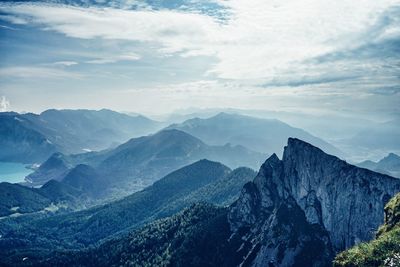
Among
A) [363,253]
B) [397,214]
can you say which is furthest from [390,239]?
[397,214]

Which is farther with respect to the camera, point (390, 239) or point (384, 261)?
point (390, 239)

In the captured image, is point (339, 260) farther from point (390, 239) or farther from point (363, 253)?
point (390, 239)

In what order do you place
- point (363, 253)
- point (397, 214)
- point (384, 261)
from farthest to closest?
1. point (397, 214)
2. point (363, 253)
3. point (384, 261)

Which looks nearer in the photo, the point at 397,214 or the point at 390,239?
the point at 390,239

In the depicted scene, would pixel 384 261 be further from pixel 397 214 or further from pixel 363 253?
pixel 397 214

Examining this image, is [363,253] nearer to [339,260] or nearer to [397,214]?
[339,260]

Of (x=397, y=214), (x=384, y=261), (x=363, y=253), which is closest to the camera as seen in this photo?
(x=384, y=261)

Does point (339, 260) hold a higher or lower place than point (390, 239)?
lower

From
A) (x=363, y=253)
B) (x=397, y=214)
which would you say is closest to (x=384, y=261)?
(x=363, y=253)
